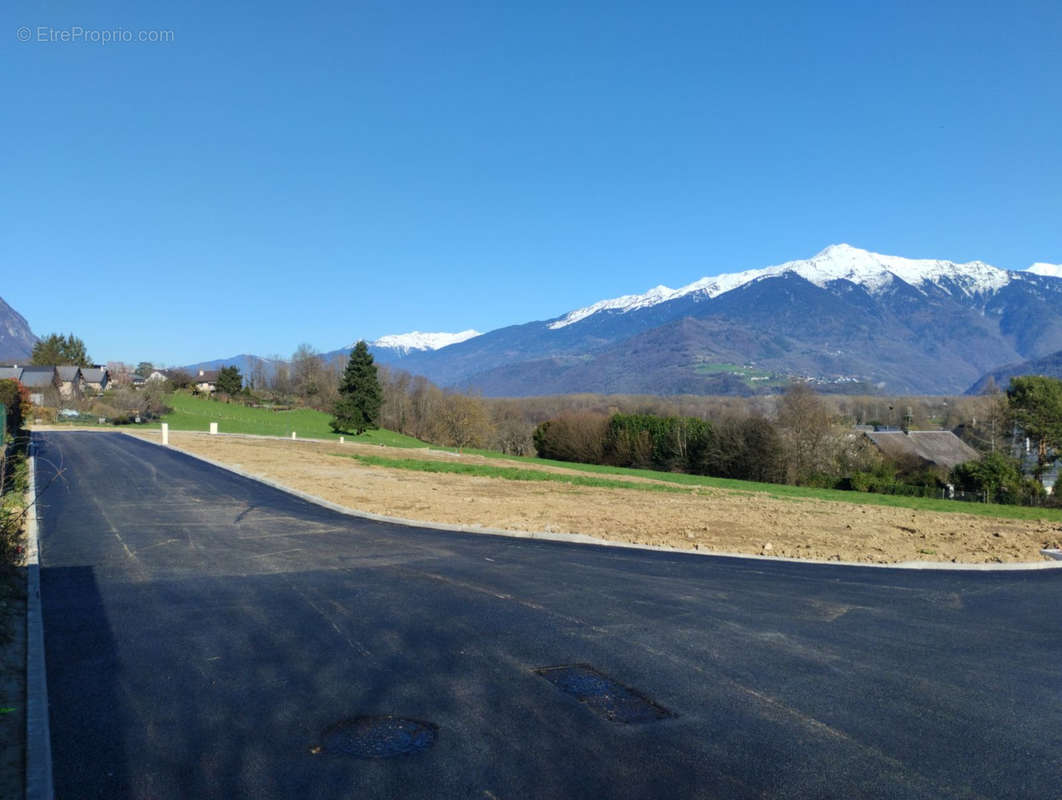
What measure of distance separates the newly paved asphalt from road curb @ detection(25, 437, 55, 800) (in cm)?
11

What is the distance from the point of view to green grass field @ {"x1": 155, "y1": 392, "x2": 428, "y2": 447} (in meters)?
69.7

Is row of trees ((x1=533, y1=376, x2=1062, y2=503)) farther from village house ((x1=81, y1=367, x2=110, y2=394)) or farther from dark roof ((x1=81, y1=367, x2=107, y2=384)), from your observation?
dark roof ((x1=81, y1=367, x2=107, y2=384))

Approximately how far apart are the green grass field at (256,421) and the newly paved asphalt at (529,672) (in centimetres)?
5817

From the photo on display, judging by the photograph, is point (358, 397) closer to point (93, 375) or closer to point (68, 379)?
point (68, 379)

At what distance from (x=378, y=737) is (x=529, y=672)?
5.86 ft

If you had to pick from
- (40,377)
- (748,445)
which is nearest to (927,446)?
(748,445)

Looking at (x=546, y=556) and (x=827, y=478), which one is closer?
(x=546, y=556)

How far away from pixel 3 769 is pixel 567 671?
4.19m

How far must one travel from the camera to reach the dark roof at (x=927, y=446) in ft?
193

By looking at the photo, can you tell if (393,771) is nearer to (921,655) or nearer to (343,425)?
(921,655)

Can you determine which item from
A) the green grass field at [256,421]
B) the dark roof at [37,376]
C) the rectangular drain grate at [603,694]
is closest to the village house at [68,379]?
the dark roof at [37,376]

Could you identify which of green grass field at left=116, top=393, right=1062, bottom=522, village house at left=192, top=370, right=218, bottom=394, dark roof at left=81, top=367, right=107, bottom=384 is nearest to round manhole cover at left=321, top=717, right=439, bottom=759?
green grass field at left=116, top=393, right=1062, bottom=522

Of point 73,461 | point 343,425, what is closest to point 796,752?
point 73,461

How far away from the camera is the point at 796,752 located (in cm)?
517
